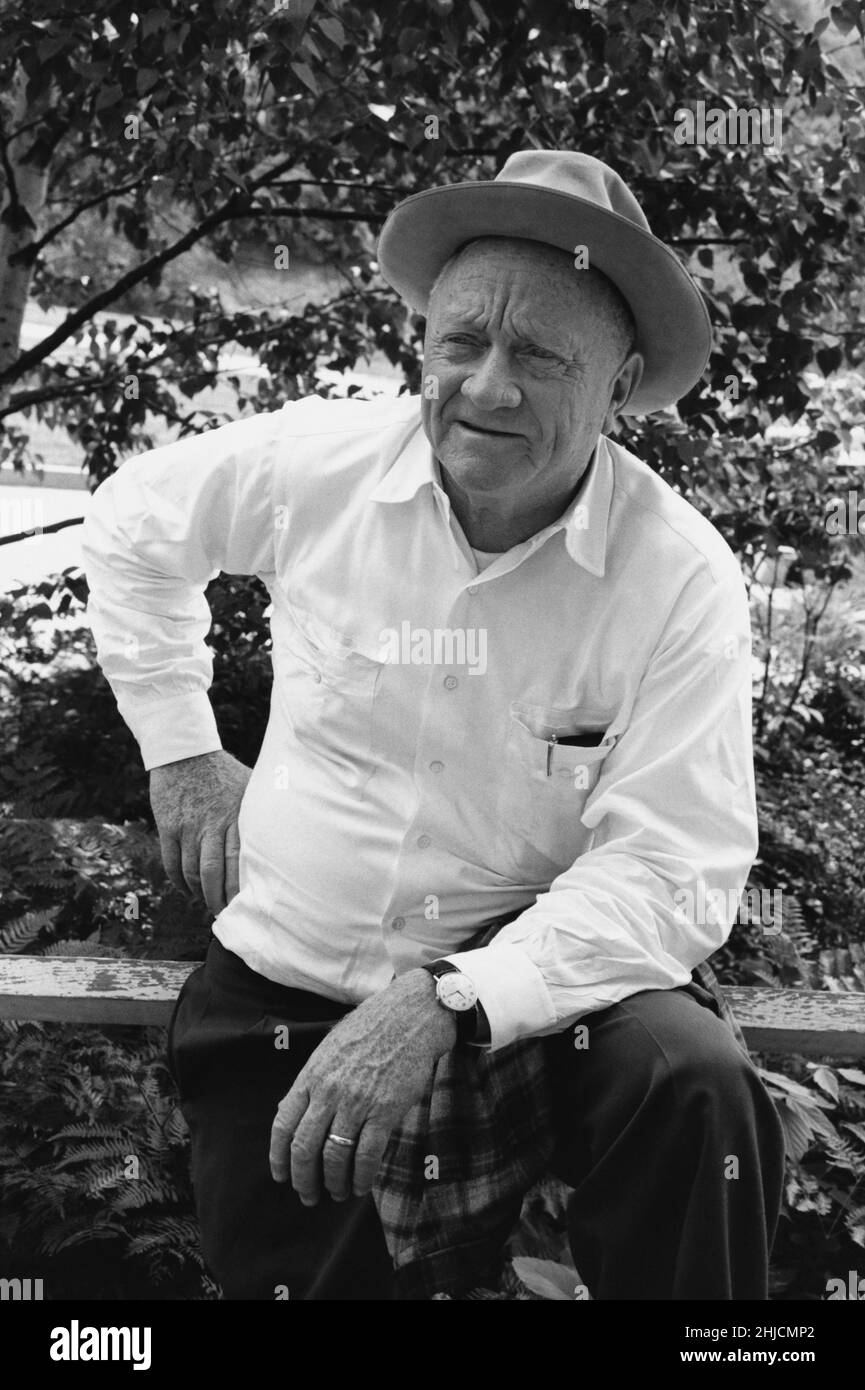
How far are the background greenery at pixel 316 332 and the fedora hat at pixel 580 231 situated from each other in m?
0.56

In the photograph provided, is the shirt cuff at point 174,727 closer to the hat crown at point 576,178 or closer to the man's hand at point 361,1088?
the man's hand at point 361,1088

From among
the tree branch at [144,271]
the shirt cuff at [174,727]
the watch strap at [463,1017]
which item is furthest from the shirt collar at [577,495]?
the tree branch at [144,271]

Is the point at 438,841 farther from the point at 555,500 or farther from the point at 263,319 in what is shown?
the point at 263,319

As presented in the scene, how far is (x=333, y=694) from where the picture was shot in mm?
2209

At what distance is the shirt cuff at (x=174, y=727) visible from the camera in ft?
8.23

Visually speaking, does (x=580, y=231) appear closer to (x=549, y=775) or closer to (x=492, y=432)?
(x=492, y=432)

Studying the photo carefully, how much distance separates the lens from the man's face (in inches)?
82.1

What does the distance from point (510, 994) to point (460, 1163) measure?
0.34m

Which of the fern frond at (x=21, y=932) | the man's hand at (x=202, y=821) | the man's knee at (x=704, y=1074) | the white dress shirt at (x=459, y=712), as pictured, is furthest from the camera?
the fern frond at (x=21, y=932)

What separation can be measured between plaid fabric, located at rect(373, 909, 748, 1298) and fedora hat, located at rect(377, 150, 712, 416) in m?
1.15
